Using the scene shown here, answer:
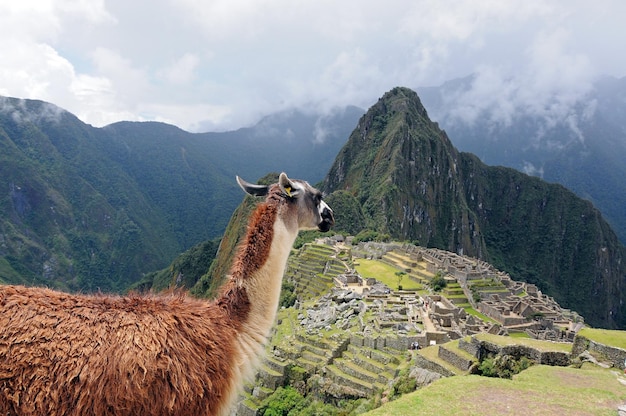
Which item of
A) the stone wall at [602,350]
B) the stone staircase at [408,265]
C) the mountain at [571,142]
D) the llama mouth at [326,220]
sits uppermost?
the mountain at [571,142]

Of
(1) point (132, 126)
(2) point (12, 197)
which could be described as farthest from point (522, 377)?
(1) point (132, 126)

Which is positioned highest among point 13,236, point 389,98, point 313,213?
point 389,98

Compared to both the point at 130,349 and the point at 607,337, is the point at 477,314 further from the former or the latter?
the point at 130,349

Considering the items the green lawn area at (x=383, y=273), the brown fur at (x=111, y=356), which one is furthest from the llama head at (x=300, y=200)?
the green lawn area at (x=383, y=273)

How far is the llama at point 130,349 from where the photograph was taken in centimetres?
166

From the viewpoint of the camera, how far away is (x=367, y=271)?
2939 cm

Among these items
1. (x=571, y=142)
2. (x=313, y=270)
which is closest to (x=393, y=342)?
(x=313, y=270)

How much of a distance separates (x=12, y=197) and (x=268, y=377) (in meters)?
85.2

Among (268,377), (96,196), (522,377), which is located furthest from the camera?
(96,196)

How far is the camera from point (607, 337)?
790 cm

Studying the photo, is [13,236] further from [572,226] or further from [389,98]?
[572,226]

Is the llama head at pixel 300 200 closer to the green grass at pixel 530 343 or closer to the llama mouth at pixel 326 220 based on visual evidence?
the llama mouth at pixel 326 220

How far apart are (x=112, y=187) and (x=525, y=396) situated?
116034 millimetres

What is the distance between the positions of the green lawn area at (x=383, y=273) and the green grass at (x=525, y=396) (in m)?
18.6
